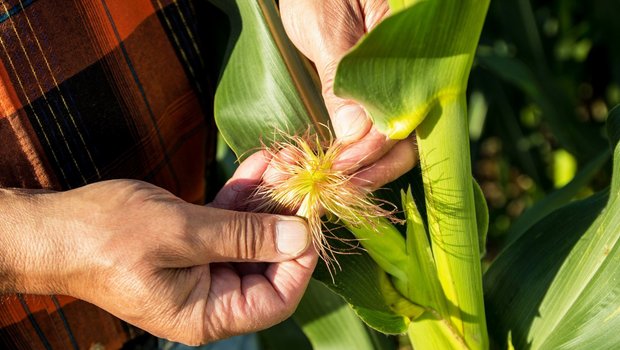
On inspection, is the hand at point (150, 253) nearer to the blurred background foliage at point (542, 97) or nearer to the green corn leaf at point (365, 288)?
the green corn leaf at point (365, 288)

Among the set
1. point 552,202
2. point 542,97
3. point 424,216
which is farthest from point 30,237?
point 542,97

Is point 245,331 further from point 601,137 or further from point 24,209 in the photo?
point 601,137

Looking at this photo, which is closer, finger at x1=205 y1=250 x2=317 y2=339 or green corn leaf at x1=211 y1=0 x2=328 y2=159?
finger at x1=205 y1=250 x2=317 y2=339

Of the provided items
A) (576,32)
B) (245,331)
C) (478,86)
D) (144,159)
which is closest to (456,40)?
(245,331)

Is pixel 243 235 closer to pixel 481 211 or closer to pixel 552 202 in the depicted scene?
pixel 481 211

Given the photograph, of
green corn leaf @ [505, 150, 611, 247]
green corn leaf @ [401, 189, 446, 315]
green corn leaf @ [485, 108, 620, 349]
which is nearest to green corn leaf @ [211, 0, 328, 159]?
green corn leaf @ [401, 189, 446, 315]

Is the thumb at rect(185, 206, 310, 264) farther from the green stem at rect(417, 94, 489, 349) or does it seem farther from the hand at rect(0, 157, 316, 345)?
the green stem at rect(417, 94, 489, 349)
